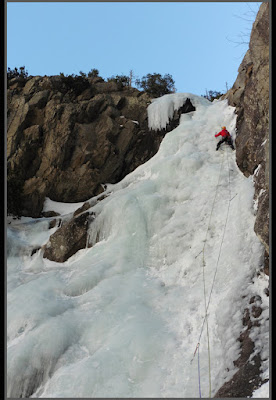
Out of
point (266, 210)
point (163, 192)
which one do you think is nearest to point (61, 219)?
point (163, 192)

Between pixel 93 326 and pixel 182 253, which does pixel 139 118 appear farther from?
pixel 93 326

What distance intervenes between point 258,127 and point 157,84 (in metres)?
12.9

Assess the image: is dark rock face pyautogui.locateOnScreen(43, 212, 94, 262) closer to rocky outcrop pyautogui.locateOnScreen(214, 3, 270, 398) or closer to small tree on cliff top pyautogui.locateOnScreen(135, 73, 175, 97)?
rocky outcrop pyautogui.locateOnScreen(214, 3, 270, 398)

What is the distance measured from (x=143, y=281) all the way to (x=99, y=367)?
262 centimetres

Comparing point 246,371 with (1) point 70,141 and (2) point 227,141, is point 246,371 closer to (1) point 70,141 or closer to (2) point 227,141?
(2) point 227,141

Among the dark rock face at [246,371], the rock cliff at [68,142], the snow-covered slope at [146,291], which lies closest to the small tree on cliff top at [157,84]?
the rock cliff at [68,142]

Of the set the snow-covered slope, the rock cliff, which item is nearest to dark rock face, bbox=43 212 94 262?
the snow-covered slope

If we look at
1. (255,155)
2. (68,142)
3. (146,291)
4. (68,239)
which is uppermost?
(68,142)

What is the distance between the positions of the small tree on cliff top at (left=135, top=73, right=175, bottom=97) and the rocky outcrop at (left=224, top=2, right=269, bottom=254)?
31.4 ft

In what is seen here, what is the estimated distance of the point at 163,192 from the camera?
36.8 feet

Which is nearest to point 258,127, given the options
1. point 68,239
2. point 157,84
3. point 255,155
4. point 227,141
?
point 255,155

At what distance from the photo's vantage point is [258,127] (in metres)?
9.92

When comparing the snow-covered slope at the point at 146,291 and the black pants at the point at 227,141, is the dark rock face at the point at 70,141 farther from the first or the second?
the black pants at the point at 227,141

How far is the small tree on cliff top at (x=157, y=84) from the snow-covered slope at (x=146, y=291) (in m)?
9.95
